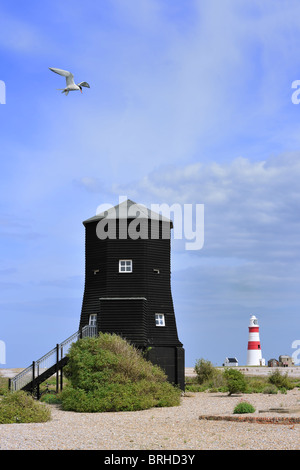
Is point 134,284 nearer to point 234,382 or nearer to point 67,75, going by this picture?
point 234,382

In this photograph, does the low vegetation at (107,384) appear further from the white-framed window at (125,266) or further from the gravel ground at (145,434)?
the white-framed window at (125,266)

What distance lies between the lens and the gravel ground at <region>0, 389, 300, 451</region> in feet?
46.5

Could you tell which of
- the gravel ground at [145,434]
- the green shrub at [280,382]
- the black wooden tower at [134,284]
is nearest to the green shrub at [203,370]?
the green shrub at [280,382]

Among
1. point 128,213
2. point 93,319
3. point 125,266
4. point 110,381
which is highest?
point 128,213

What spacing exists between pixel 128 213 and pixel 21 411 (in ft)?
50.8

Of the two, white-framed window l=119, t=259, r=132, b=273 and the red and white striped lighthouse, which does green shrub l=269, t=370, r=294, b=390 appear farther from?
the red and white striped lighthouse

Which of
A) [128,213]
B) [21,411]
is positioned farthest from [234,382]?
[21,411]

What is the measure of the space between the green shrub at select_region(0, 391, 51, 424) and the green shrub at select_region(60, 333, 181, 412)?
349 cm

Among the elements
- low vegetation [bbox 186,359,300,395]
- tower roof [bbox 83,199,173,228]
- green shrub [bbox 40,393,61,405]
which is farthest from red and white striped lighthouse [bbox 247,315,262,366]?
green shrub [bbox 40,393,61,405]

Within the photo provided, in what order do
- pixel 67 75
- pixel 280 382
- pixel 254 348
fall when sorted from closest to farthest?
1. pixel 67 75
2. pixel 280 382
3. pixel 254 348

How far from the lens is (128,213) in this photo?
3328 cm

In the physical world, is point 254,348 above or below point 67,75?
below
